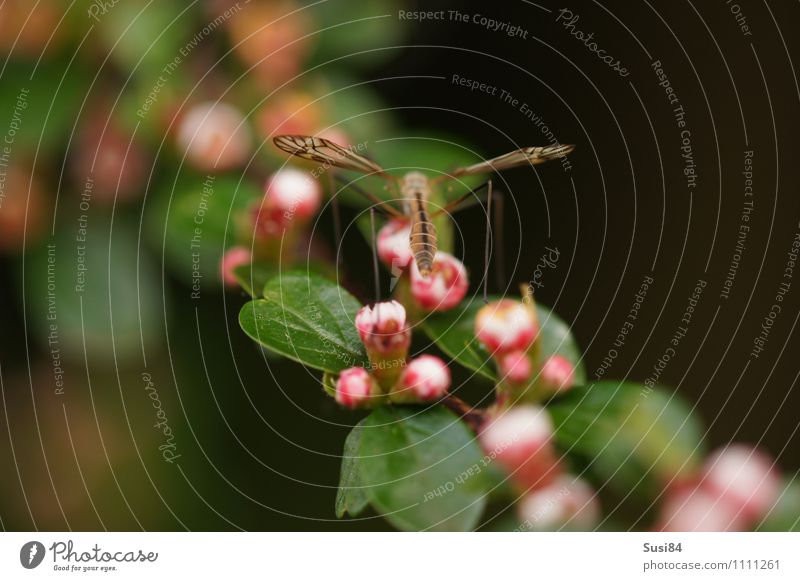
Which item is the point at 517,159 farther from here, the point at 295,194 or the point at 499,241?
the point at 295,194

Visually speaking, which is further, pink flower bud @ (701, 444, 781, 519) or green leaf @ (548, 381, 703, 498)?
pink flower bud @ (701, 444, 781, 519)

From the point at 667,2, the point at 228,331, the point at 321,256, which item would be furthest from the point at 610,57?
the point at 228,331

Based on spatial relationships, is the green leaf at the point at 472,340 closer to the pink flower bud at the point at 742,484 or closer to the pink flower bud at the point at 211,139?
the pink flower bud at the point at 742,484

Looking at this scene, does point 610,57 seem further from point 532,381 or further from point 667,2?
point 532,381

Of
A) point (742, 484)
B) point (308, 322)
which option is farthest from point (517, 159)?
point (742, 484)

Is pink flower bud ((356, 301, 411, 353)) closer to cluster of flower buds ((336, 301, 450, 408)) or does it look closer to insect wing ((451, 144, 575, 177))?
cluster of flower buds ((336, 301, 450, 408))

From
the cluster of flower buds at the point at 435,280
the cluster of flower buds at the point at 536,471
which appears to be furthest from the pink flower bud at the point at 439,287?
the cluster of flower buds at the point at 536,471

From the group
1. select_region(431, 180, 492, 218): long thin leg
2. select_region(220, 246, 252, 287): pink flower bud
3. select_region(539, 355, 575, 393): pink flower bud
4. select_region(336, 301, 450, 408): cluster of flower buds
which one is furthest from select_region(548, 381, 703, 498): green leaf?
select_region(220, 246, 252, 287): pink flower bud
